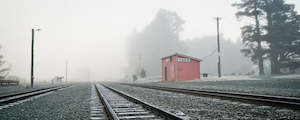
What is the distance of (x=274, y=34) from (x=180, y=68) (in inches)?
651

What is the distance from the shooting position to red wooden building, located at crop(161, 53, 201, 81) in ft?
99.1

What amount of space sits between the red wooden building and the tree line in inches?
449

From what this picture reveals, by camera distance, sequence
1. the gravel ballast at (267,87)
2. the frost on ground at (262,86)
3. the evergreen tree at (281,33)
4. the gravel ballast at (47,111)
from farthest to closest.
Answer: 1. the evergreen tree at (281,33)
2. the frost on ground at (262,86)
3. the gravel ballast at (267,87)
4. the gravel ballast at (47,111)

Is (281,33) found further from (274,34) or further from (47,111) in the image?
(47,111)

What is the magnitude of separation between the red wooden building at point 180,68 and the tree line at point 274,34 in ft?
37.4

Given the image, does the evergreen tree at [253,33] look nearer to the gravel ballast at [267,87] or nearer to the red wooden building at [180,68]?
the red wooden building at [180,68]

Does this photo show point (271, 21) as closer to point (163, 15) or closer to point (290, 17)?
point (290, 17)

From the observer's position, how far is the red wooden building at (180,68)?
30.2 metres

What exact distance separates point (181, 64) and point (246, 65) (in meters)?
61.7

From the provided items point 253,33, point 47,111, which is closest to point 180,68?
point 253,33

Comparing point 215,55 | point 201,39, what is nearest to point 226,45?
point 215,55

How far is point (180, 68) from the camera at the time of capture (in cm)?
3045

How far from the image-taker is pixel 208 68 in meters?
90.2

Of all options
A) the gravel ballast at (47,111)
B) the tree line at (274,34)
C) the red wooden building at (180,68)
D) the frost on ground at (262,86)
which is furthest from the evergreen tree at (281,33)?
the gravel ballast at (47,111)
